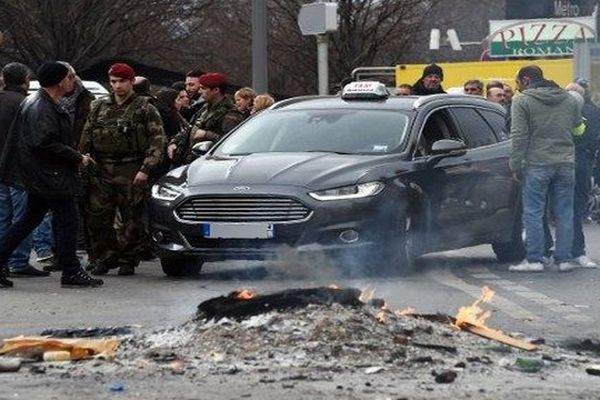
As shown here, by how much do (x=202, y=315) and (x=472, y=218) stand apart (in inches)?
263

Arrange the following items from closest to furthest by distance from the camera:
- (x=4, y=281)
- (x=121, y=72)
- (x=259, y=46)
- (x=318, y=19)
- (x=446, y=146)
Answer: (x=4, y=281), (x=121, y=72), (x=446, y=146), (x=259, y=46), (x=318, y=19)

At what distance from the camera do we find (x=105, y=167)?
15711mm

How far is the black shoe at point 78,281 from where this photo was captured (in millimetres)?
14477

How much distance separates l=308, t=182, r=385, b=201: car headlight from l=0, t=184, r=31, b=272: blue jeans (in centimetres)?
263

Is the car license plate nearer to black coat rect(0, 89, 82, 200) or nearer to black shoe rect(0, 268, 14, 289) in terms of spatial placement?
black coat rect(0, 89, 82, 200)

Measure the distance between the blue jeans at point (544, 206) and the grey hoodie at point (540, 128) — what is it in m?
0.12

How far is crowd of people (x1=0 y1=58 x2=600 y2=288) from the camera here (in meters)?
14.4

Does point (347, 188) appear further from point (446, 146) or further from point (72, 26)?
point (72, 26)


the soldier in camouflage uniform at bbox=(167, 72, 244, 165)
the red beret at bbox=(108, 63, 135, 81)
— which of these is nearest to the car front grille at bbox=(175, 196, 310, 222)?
the red beret at bbox=(108, 63, 135, 81)

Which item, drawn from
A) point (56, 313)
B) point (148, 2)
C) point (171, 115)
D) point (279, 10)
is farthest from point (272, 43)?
point (56, 313)

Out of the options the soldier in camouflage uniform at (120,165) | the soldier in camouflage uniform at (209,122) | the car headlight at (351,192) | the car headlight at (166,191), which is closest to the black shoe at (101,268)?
the soldier in camouflage uniform at (120,165)

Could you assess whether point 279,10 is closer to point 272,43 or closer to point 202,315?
point 272,43

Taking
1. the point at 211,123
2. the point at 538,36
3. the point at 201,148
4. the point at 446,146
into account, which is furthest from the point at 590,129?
the point at 538,36

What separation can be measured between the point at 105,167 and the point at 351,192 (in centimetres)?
231
